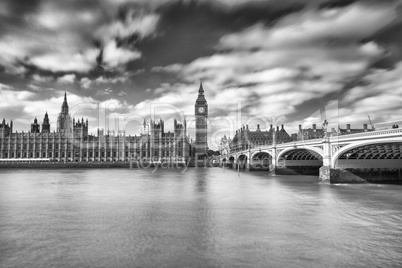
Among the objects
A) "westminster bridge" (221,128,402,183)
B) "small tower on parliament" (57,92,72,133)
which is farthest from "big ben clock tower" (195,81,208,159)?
"westminster bridge" (221,128,402,183)

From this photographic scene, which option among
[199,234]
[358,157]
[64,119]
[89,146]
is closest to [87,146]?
[89,146]

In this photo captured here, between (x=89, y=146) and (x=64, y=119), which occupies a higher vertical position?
(x=64, y=119)

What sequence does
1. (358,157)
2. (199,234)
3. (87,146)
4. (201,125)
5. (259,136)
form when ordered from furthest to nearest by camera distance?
(201,125) < (259,136) < (87,146) < (358,157) < (199,234)

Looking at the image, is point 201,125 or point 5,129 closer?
point 5,129

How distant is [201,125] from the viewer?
175 meters

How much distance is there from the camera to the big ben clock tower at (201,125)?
162 meters

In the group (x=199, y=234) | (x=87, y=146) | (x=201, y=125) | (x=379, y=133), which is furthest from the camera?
(x=201, y=125)

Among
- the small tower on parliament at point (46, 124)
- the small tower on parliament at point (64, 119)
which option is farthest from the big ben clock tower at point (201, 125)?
the small tower on parliament at point (46, 124)

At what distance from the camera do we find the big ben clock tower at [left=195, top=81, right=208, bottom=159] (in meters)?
162

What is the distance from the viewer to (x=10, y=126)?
119 meters

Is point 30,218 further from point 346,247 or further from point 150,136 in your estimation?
point 150,136

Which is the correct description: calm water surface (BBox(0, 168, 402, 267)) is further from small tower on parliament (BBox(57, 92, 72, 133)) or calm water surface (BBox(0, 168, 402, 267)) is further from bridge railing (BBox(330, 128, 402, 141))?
small tower on parliament (BBox(57, 92, 72, 133))

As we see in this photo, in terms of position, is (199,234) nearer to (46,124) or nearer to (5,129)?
(5,129)

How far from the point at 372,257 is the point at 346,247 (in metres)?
1.08
